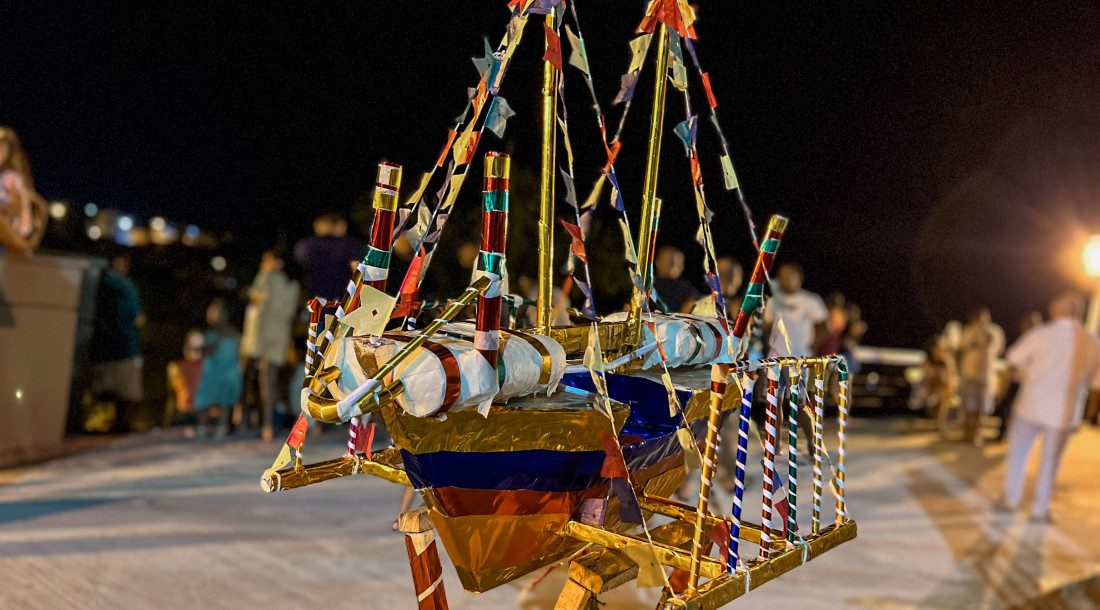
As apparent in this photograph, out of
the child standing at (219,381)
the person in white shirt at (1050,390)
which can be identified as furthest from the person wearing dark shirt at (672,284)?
the child standing at (219,381)

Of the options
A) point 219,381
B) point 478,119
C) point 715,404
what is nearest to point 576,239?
point 478,119

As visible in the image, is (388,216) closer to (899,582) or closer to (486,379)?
(486,379)

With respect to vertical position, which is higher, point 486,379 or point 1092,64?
point 1092,64

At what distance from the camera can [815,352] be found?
21.1 feet

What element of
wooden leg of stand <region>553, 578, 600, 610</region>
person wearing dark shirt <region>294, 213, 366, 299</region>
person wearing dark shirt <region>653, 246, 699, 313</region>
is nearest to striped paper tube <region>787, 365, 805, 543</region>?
wooden leg of stand <region>553, 578, 600, 610</region>

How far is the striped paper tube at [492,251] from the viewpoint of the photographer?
5.24 feet

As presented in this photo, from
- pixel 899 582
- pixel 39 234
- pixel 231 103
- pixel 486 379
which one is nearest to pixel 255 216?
pixel 231 103

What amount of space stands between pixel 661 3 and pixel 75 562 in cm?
292

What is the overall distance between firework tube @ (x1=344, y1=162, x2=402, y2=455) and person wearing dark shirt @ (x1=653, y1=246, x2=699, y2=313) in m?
2.36

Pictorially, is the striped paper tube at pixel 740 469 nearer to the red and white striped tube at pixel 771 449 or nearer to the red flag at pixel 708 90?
the red and white striped tube at pixel 771 449

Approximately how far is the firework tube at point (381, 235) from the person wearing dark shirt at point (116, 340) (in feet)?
15.3

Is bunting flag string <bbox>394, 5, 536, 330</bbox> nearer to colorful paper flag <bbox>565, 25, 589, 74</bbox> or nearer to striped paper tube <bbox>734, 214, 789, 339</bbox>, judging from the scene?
colorful paper flag <bbox>565, 25, 589, 74</bbox>

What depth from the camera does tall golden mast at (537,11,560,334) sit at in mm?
2107

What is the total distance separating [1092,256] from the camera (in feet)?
37.4
